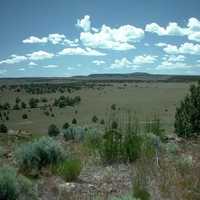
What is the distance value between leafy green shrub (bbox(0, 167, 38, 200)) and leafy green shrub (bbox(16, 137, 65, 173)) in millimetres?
1654

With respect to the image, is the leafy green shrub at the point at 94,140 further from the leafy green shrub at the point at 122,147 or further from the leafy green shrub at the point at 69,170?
the leafy green shrub at the point at 69,170

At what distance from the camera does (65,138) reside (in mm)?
12266

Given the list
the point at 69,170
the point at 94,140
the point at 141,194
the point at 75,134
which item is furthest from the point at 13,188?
the point at 75,134

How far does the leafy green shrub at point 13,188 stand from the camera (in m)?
4.69

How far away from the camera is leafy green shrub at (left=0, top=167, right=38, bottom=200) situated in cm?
469

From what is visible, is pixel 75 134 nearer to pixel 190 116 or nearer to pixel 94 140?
pixel 94 140

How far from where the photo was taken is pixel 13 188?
15.5 ft

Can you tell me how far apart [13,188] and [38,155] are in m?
2.18

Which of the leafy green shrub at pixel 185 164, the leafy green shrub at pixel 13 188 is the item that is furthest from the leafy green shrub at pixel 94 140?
the leafy green shrub at pixel 13 188

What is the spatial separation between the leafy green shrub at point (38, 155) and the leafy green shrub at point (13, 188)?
165cm

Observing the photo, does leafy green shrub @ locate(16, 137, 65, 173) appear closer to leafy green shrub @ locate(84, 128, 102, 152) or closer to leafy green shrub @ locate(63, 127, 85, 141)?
leafy green shrub @ locate(84, 128, 102, 152)

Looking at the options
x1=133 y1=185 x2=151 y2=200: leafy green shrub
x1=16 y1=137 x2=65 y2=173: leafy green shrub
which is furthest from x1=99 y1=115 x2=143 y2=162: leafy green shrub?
x1=133 y1=185 x2=151 y2=200: leafy green shrub

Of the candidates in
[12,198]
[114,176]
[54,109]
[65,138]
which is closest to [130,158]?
[114,176]

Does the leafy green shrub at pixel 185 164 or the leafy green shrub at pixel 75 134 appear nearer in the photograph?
the leafy green shrub at pixel 185 164
